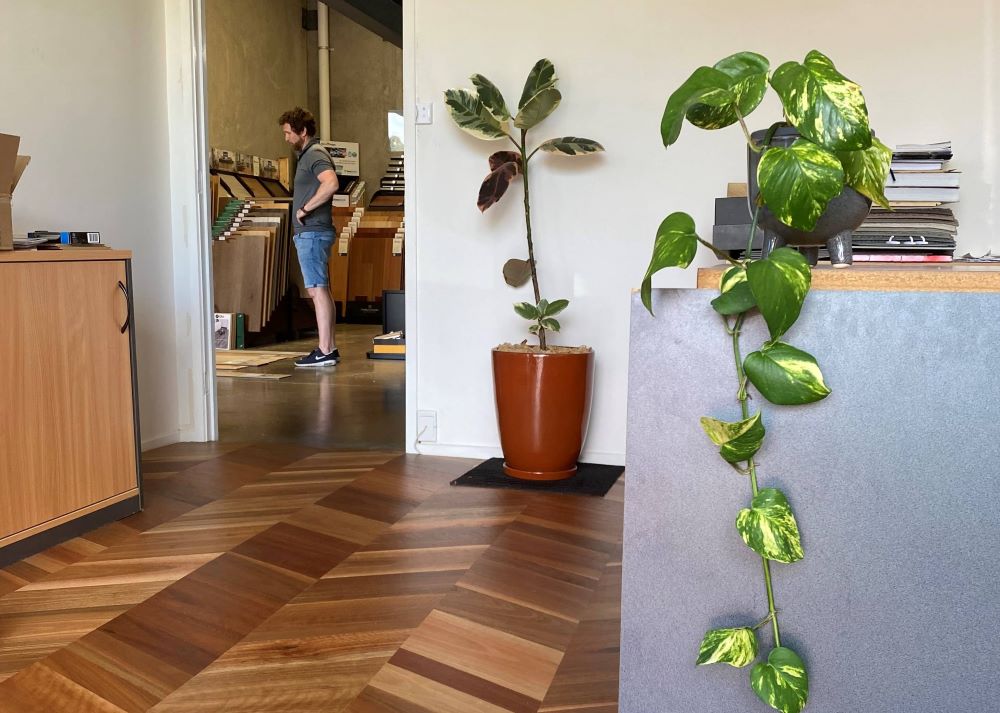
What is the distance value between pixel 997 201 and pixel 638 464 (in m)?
2.42

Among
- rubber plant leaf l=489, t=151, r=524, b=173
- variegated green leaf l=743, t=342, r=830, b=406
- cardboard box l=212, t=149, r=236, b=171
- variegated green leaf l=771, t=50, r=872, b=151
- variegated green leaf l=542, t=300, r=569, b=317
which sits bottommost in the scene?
variegated green leaf l=542, t=300, r=569, b=317

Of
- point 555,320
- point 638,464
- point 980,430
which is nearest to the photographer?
point 980,430

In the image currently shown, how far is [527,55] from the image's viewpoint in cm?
332

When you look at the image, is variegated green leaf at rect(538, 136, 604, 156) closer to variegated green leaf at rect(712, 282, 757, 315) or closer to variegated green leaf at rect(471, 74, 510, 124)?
variegated green leaf at rect(471, 74, 510, 124)

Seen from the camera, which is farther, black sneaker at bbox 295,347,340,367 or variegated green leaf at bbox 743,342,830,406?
black sneaker at bbox 295,347,340,367

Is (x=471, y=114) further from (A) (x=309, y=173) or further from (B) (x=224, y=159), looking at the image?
(B) (x=224, y=159)

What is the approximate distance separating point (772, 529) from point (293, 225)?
234 inches

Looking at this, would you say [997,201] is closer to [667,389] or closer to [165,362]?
[667,389]

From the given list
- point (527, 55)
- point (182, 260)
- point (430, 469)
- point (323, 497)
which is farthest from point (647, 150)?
point (182, 260)

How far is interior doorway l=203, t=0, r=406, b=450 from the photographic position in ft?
15.3

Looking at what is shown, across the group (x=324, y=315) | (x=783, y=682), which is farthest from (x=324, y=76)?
(x=783, y=682)

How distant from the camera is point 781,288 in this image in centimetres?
90

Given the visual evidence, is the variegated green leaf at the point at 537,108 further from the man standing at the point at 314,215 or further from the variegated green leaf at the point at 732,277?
the man standing at the point at 314,215

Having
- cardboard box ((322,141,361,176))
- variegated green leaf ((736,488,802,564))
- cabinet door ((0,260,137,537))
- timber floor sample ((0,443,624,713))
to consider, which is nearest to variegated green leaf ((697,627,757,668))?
variegated green leaf ((736,488,802,564))
